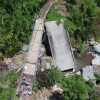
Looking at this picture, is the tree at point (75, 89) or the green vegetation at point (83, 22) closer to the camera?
the tree at point (75, 89)

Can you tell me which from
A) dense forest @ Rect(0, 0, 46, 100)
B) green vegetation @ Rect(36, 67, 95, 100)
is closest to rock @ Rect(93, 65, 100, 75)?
green vegetation @ Rect(36, 67, 95, 100)

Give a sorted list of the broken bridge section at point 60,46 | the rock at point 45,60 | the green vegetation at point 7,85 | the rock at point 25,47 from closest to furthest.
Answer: the green vegetation at point 7,85 → the rock at point 45,60 → the rock at point 25,47 → the broken bridge section at point 60,46

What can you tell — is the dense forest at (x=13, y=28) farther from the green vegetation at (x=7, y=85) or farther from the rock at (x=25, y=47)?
the rock at (x=25, y=47)

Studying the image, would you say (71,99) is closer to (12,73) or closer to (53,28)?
(12,73)

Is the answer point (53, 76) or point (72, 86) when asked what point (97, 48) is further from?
point (72, 86)

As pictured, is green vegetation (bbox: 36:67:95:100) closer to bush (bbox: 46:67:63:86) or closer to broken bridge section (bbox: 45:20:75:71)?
bush (bbox: 46:67:63:86)

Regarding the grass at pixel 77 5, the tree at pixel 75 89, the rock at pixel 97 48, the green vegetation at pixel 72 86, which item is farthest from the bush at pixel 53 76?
the grass at pixel 77 5

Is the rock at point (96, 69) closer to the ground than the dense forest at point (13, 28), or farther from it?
closer to the ground
